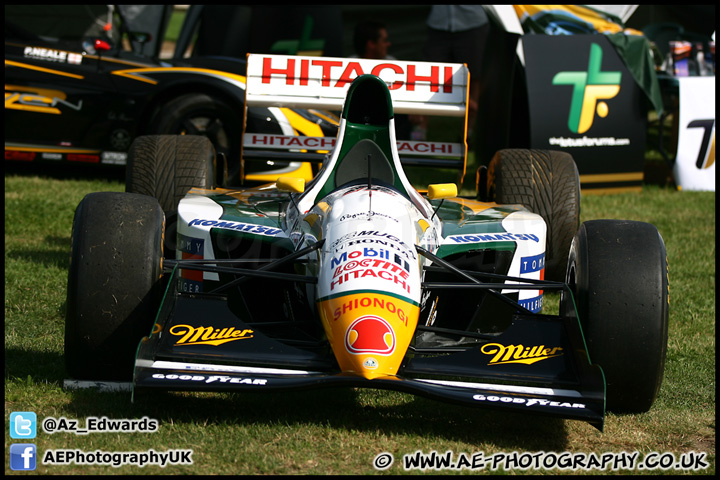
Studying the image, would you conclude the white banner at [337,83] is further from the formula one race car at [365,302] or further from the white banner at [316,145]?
the formula one race car at [365,302]

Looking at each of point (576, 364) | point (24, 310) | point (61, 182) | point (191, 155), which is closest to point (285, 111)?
point (61, 182)

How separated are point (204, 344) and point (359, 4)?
14.5 metres

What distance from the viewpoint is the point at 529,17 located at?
439 inches

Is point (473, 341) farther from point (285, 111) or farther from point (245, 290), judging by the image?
point (285, 111)

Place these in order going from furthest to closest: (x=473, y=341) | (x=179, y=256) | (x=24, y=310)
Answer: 1. (x=24, y=310)
2. (x=179, y=256)
3. (x=473, y=341)

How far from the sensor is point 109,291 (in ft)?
13.2

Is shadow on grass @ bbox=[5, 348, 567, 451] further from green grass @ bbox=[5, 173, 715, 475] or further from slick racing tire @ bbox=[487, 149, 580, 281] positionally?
slick racing tire @ bbox=[487, 149, 580, 281]

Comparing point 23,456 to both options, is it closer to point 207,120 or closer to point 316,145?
point 316,145

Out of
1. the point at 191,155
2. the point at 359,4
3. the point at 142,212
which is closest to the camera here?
the point at 142,212

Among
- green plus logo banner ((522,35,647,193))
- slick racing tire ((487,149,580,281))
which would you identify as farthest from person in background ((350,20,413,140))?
slick racing tire ((487,149,580,281))

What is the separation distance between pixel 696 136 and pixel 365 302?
8266mm

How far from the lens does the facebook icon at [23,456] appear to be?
134 inches

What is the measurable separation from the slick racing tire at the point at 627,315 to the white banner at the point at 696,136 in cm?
724

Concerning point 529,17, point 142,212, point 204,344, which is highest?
point 529,17
